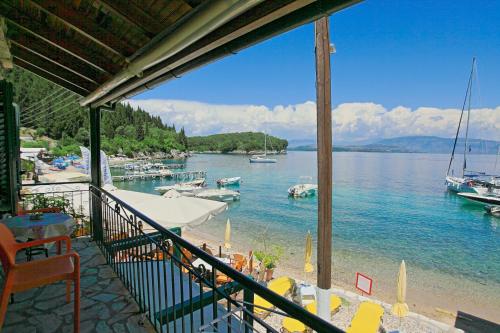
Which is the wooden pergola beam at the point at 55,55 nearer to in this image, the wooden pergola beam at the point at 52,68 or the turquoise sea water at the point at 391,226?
the wooden pergola beam at the point at 52,68

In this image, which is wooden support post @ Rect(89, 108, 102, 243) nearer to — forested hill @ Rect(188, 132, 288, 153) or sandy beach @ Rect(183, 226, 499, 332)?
sandy beach @ Rect(183, 226, 499, 332)

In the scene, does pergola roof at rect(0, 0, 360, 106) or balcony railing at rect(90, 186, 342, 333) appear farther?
pergola roof at rect(0, 0, 360, 106)

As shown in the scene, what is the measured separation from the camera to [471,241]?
66.6ft

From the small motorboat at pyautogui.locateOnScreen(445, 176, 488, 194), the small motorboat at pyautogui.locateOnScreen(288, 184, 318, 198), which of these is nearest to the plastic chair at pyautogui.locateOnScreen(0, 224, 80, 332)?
the small motorboat at pyautogui.locateOnScreen(288, 184, 318, 198)

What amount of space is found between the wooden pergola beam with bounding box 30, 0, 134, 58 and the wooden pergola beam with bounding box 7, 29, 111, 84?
3.08 feet

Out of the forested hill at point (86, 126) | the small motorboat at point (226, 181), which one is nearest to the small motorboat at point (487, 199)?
the small motorboat at point (226, 181)

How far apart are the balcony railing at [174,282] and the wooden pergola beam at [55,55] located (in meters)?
1.53

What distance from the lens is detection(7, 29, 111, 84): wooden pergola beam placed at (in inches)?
115

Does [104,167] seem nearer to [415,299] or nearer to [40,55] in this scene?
[40,55]

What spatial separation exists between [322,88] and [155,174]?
39719 mm

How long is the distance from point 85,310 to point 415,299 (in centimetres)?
1178

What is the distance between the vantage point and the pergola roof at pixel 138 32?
129 centimetres

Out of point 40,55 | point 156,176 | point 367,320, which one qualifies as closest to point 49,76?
point 40,55

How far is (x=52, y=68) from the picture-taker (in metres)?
3.76
